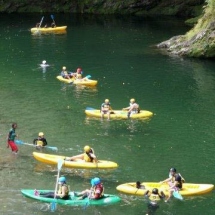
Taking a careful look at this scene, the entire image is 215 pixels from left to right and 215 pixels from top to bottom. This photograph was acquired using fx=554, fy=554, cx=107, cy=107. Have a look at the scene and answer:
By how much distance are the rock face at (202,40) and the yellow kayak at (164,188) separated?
87.0 ft

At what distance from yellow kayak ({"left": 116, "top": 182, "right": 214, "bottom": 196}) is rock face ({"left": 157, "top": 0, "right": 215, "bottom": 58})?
26505mm

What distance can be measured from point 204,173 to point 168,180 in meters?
2.80

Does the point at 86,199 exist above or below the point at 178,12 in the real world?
below

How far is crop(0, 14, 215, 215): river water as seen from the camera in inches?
989

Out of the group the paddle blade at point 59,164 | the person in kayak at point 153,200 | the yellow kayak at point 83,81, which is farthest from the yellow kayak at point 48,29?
the person in kayak at point 153,200

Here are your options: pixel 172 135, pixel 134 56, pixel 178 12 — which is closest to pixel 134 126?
pixel 172 135

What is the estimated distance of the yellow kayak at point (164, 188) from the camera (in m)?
23.7

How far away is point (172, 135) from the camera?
102 feet

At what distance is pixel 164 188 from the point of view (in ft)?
78.0

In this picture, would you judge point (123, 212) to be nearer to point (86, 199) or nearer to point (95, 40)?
point (86, 199)

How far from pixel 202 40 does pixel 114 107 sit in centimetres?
1700

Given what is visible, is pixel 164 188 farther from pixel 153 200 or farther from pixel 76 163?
pixel 76 163

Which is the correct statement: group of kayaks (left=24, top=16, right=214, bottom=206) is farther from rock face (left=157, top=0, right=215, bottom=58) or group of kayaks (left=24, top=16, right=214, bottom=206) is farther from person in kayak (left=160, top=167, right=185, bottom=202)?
rock face (left=157, top=0, right=215, bottom=58)

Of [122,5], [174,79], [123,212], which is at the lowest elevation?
[123,212]
